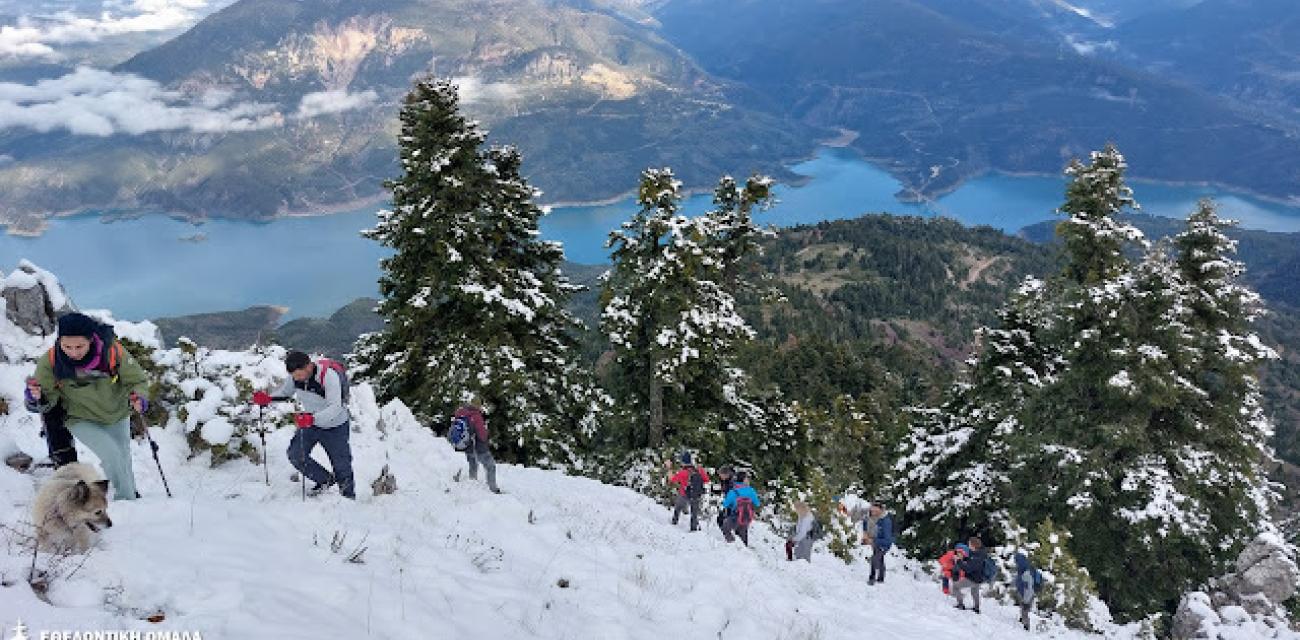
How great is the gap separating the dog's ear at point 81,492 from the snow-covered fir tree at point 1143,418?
21115mm

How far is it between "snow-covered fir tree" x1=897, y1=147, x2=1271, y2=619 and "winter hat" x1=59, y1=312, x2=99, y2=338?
21214 mm

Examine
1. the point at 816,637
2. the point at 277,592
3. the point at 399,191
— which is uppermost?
the point at 399,191

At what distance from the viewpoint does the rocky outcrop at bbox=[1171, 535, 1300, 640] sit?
48.9ft

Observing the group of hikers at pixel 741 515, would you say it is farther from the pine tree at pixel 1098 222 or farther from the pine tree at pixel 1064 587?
the pine tree at pixel 1098 222

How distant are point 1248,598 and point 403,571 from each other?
67.0 ft

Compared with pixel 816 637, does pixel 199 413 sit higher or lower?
higher

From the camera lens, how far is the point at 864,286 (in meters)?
140

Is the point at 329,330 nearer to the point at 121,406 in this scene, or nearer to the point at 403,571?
the point at 121,406

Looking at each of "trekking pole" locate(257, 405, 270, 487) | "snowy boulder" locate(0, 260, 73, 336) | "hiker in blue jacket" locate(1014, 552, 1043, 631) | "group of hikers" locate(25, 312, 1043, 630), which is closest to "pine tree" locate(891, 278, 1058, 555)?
"hiker in blue jacket" locate(1014, 552, 1043, 631)

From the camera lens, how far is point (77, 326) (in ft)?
19.1

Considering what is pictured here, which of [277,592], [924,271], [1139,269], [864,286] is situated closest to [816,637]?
[277,592]

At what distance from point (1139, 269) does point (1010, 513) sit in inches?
316

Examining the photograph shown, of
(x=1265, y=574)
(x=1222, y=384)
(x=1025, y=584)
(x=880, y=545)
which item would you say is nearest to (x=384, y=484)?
(x=880, y=545)

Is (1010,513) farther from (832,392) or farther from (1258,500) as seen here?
(832,392)
